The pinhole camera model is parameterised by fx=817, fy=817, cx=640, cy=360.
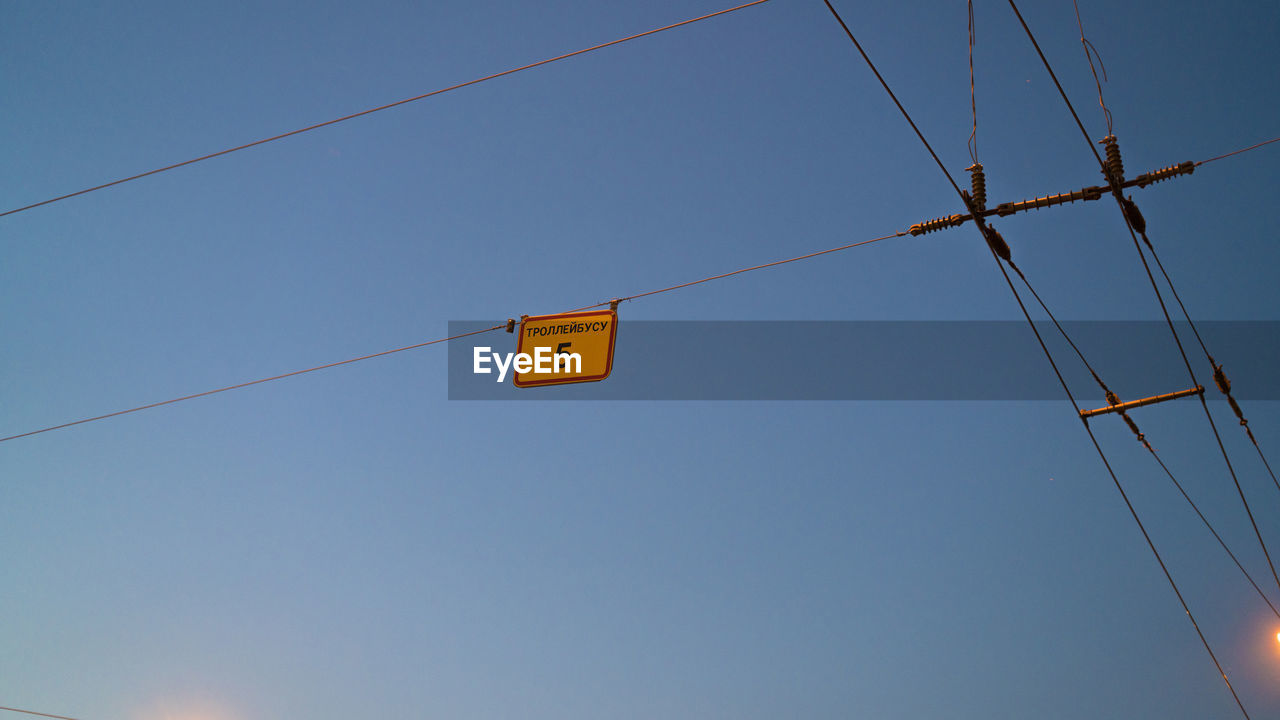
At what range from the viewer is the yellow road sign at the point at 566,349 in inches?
342

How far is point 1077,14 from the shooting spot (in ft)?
22.7

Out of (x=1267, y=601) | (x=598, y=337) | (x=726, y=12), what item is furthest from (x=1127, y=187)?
(x=1267, y=601)

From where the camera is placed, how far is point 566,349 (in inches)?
349

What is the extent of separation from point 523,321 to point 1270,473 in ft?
41.2

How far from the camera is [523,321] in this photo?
362 inches

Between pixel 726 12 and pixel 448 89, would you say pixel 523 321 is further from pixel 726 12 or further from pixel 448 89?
pixel 726 12

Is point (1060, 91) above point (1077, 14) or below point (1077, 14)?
below

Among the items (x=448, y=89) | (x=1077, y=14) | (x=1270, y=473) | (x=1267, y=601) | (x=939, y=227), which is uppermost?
(x=448, y=89)

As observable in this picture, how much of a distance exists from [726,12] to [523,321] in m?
3.85

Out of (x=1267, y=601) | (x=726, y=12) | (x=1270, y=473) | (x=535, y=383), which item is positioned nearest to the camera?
(x=726, y=12)

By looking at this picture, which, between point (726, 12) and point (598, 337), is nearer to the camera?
point (726, 12)

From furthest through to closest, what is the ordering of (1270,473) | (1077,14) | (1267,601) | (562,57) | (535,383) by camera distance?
(1267,601) → (1270,473) → (535,383) → (562,57) → (1077,14)

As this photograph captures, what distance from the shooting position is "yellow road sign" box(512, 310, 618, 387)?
8.69m

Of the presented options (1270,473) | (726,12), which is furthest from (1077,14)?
(1270,473)
